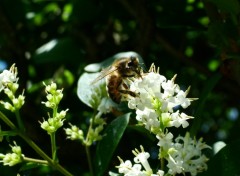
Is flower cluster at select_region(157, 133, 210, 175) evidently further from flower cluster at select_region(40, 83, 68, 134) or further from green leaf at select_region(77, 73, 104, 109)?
green leaf at select_region(77, 73, 104, 109)

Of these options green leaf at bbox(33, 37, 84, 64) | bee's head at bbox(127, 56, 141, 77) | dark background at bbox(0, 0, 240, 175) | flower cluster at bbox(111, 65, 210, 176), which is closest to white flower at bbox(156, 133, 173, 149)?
flower cluster at bbox(111, 65, 210, 176)

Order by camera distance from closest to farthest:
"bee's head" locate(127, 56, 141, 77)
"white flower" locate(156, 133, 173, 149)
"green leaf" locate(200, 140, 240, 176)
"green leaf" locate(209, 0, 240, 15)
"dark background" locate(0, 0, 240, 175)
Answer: "white flower" locate(156, 133, 173, 149), "green leaf" locate(200, 140, 240, 176), "bee's head" locate(127, 56, 141, 77), "green leaf" locate(209, 0, 240, 15), "dark background" locate(0, 0, 240, 175)

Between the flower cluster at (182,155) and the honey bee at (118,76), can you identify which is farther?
the honey bee at (118,76)

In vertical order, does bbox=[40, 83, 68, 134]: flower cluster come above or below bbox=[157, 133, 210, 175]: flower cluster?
above

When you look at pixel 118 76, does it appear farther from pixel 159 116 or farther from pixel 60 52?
pixel 60 52

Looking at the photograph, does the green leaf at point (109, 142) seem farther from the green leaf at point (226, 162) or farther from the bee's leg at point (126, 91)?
the green leaf at point (226, 162)

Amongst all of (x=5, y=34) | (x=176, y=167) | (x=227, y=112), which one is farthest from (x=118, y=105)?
(x=227, y=112)

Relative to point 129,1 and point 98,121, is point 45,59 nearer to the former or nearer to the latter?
point 129,1

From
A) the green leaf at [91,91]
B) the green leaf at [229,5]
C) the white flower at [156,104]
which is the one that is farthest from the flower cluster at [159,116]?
the green leaf at [229,5]
